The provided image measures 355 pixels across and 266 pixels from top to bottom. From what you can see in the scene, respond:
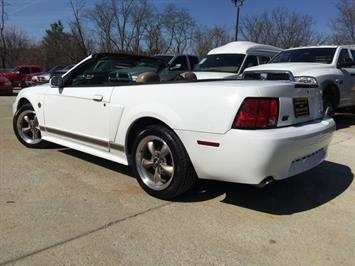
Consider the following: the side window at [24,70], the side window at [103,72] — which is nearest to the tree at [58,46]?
the side window at [24,70]

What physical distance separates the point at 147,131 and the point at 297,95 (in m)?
1.51

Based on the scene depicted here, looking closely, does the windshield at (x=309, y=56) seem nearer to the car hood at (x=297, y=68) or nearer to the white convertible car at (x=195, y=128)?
the car hood at (x=297, y=68)

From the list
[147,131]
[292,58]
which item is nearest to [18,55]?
[292,58]

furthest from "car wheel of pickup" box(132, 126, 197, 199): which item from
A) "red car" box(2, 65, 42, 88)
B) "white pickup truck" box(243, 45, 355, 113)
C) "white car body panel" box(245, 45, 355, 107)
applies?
"red car" box(2, 65, 42, 88)

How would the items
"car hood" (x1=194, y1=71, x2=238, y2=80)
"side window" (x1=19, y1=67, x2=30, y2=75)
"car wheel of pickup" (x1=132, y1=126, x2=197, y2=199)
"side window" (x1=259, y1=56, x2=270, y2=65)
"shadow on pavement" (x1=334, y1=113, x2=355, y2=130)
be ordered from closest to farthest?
"car wheel of pickup" (x1=132, y1=126, x2=197, y2=199) → "shadow on pavement" (x1=334, y1=113, x2=355, y2=130) → "car hood" (x1=194, y1=71, x2=238, y2=80) → "side window" (x1=259, y1=56, x2=270, y2=65) → "side window" (x1=19, y1=67, x2=30, y2=75)

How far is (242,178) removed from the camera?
3457 mm

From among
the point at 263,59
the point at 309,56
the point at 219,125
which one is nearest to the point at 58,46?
the point at 263,59

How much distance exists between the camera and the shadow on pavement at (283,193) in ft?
13.0

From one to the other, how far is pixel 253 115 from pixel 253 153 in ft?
1.06

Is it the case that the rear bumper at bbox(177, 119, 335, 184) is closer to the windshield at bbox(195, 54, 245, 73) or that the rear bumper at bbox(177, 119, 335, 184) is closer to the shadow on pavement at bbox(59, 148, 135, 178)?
the shadow on pavement at bbox(59, 148, 135, 178)

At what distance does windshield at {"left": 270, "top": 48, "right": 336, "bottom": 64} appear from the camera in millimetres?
9117

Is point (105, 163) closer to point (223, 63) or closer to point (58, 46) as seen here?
point (223, 63)

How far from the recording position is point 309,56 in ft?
30.5

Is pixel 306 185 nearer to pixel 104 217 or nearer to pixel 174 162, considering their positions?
pixel 174 162
